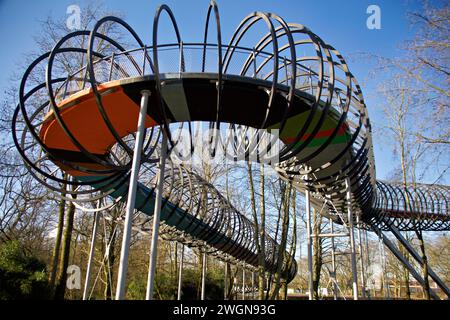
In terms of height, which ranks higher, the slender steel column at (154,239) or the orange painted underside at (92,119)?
the orange painted underside at (92,119)

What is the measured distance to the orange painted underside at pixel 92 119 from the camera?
779 centimetres

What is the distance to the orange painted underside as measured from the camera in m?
7.79

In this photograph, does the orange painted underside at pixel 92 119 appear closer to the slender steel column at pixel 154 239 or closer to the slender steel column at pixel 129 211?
the slender steel column at pixel 129 211

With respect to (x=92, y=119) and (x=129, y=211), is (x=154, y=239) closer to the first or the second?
(x=129, y=211)

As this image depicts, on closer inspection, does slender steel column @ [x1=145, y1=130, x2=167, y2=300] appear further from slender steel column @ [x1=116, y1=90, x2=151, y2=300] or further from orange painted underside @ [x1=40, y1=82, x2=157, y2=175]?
orange painted underside @ [x1=40, y1=82, x2=157, y2=175]

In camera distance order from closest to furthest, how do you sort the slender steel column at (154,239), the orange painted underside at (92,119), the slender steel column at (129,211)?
1. the slender steel column at (129,211)
2. the slender steel column at (154,239)
3. the orange painted underside at (92,119)

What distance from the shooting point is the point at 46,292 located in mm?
13594

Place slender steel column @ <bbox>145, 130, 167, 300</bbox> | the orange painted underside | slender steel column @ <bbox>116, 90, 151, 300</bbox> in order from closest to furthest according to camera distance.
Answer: slender steel column @ <bbox>116, 90, 151, 300</bbox>
slender steel column @ <bbox>145, 130, 167, 300</bbox>
the orange painted underside

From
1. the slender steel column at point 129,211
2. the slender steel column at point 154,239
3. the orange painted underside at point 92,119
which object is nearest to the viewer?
the slender steel column at point 129,211

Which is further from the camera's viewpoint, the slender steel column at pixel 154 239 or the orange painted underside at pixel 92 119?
the orange painted underside at pixel 92 119

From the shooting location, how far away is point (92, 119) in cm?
848

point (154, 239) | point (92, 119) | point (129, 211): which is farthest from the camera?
point (92, 119)

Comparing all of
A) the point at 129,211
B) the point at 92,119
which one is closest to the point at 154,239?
the point at 129,211
